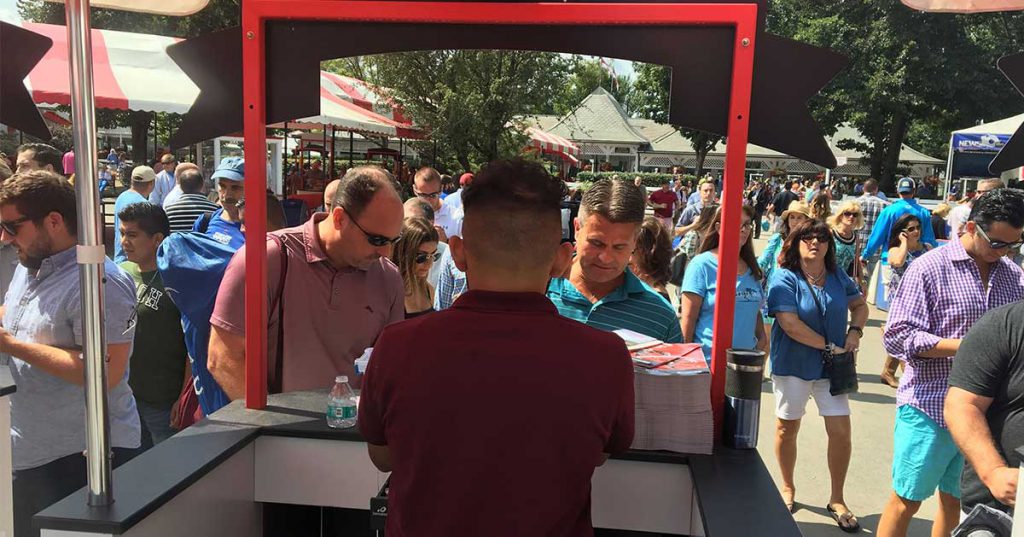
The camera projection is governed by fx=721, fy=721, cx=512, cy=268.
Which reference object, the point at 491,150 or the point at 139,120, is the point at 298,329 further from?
the point at 139,120

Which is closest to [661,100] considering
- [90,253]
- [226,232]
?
[226,232]

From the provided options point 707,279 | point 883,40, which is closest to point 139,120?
point 707,279

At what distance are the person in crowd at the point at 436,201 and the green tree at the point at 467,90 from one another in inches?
381

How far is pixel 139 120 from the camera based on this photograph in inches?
1063

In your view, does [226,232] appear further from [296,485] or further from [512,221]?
[512,221]

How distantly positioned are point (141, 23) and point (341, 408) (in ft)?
98.9

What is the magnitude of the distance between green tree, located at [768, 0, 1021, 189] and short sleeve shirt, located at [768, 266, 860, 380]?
33.1 m

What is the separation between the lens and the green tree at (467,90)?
56.5ft

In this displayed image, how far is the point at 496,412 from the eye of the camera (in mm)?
1309

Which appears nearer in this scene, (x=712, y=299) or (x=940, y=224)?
(x=712, y=299)

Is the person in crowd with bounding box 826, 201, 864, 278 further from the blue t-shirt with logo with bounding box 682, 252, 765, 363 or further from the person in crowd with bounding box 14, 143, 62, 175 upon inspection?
the person in crowd with bounding box 14, 143, 62, 175

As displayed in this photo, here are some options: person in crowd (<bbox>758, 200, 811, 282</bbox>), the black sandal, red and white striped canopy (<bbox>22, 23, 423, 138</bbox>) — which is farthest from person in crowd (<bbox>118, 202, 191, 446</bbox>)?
person in crowd (<bbox>758, 200, 811, 282</bbox>)

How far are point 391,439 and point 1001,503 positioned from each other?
239 cm

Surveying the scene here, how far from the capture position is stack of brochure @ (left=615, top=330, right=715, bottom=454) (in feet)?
7.20
